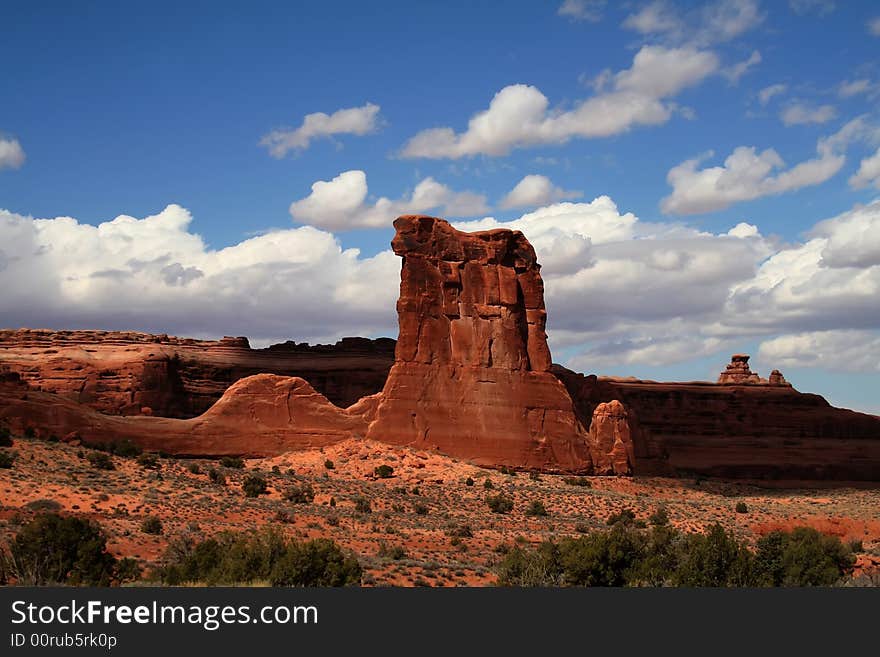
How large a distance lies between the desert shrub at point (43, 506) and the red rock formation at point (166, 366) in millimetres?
32159

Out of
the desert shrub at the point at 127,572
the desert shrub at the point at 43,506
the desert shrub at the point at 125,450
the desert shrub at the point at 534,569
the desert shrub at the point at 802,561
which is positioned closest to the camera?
the desert shrub at the point at 127,572

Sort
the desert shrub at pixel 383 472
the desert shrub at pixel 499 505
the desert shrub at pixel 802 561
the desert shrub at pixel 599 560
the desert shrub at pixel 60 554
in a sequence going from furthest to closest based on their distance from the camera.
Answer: the desert shrub at pixel 383 472 → the desert shrub at pixel 499 505 → the desert shrub at pixel 802 561 → the desert shrub at pixel 599 560 → the desert shrub at pixel 60 554

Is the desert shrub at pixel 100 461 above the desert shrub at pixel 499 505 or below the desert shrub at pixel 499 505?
above

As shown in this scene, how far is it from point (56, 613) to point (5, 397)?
105 ft

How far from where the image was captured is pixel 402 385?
5338 centimetres

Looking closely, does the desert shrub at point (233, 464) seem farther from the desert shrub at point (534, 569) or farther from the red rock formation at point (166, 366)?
the desert shrub at point (534, 569)

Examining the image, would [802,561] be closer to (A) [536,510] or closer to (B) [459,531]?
(B) [459,531]

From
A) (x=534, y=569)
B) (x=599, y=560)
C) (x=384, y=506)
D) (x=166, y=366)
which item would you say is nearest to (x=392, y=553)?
(x=534, y=569)

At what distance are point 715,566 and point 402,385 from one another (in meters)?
29.6

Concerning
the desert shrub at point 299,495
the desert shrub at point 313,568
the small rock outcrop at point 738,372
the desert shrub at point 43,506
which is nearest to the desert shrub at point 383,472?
the desert shrub at point 299,495

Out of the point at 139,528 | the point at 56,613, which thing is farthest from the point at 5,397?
the point at 56,613

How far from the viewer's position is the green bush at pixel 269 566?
2220cm

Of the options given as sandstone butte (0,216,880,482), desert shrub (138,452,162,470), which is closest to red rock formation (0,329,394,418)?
sandstone butte (0,216,880,482)

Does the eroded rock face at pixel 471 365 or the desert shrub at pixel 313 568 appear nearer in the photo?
the desert shrub at pixel 313 568
